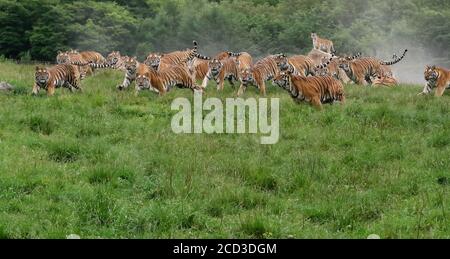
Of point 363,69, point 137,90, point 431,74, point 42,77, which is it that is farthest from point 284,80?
point 363,69

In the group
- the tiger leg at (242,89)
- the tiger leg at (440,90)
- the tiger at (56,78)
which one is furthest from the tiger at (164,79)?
the tiger leg at (440,90)

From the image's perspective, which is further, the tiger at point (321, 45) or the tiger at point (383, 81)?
the tiger at point (321, 45)

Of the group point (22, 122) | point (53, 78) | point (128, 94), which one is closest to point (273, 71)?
point (128, 94)

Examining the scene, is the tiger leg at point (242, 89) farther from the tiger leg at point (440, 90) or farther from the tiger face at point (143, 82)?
the tiger leg at point (440, 90)

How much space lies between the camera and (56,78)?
50.3 feet

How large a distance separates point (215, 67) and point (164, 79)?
1.65 m

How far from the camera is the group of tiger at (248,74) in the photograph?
47.8 ft

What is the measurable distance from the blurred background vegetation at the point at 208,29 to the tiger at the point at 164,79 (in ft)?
64.9

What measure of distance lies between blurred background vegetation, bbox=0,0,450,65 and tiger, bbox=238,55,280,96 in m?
18.8

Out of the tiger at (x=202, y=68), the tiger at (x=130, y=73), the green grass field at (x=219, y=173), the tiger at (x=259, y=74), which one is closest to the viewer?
the green grass field at (x=219, y=173)

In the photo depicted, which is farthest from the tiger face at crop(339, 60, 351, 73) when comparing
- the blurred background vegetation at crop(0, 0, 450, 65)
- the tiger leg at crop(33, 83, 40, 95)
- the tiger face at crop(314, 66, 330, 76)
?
the blurred background vegetation at crop(0, 0, 450, 65)
